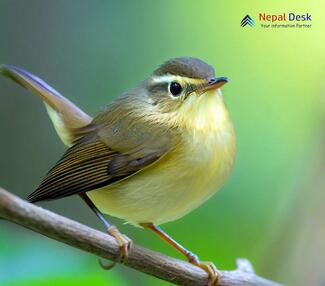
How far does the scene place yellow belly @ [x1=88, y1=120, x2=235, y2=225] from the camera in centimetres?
143

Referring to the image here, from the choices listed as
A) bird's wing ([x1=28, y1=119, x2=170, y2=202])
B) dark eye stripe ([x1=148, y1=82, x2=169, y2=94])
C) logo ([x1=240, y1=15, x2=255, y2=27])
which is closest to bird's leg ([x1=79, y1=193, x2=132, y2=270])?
bird's wing ([x1=28, y1=119, x2=170, y2=202])

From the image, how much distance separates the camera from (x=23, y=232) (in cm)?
168

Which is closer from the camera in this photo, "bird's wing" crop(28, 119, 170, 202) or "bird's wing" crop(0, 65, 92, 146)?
"bird's wing" crop(28, 119, 170, 202)

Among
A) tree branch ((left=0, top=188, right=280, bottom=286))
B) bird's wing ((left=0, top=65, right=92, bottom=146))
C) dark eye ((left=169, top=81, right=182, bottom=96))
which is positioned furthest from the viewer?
bird's wing ((left=0, top=65, right=92, bottom=146))

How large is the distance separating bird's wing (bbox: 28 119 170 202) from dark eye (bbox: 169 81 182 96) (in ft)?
0.35

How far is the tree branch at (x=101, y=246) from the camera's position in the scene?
45.3 inches

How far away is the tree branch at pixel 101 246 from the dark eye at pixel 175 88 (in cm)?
38

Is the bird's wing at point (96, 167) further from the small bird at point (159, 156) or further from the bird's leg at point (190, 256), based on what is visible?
the bird's leg at point (190, 256)

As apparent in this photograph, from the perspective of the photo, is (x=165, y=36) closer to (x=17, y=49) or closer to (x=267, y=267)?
(x=17, y=49)

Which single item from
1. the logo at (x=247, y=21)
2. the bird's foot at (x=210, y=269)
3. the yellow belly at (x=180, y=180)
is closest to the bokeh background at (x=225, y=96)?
the logo at (x=247, y=21)

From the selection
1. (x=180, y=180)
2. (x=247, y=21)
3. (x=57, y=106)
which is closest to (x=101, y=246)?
(x=180, y=180)

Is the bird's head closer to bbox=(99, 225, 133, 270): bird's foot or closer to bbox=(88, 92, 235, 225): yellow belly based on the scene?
bbox=(88, 92, 235, 225): yellow belly

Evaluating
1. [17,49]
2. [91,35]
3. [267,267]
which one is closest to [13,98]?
[17,49]

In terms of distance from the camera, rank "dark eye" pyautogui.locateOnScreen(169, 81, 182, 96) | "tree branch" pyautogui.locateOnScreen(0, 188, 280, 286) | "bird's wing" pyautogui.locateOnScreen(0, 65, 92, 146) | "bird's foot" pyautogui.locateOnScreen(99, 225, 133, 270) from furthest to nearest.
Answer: "bird's wing" pyautogui.locateOnScreen(0, 65, 92, 146) < "dark eye" pyautogui.locateOnScreen(169, 81, 182, 96) < "bird's foot" pyautogui.locateOnScreen(99, 225, 133, 270) < "tree branch" pyautogui.locateOnScreen(0, 188, 280, 286)
